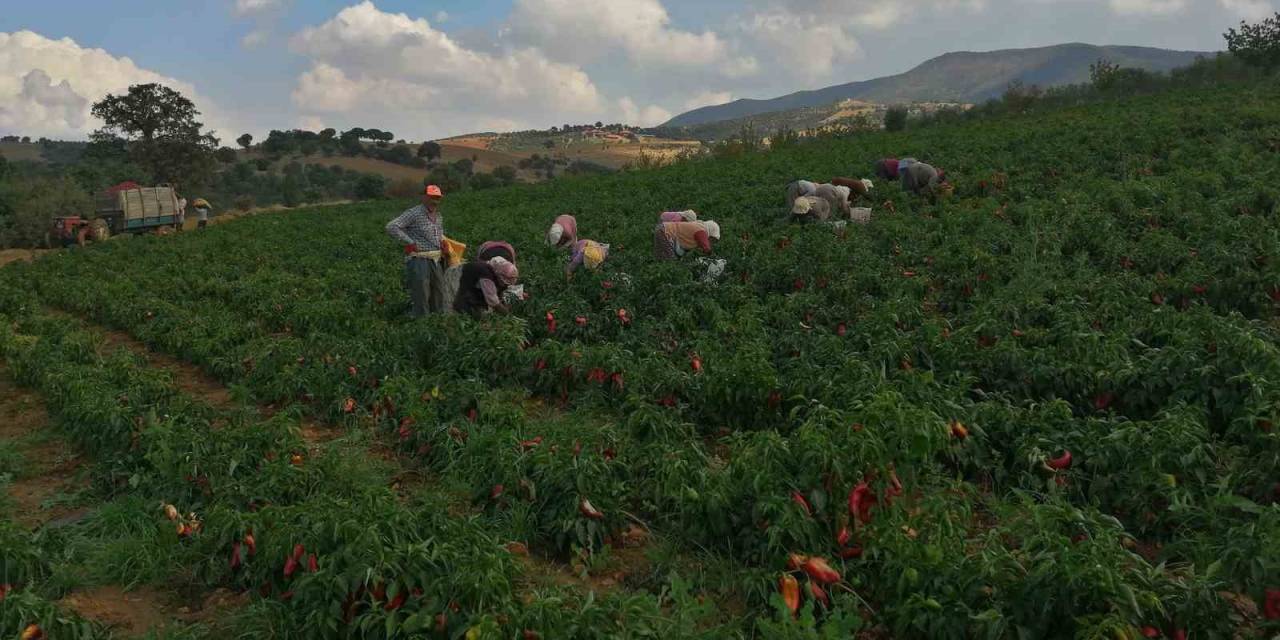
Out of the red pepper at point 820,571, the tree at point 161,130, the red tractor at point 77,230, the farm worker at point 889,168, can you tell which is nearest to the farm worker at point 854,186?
the farm worker at point 889,168

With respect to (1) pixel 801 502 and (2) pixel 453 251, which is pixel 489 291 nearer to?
(2) pixel 453 251

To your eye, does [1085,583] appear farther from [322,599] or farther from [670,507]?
[322,599]

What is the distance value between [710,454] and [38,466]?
5003 mm

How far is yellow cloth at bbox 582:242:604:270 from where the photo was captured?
10.1 meters

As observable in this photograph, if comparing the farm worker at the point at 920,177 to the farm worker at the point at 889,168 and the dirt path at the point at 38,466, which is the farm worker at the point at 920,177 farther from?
the dirt path at the point at 38,466

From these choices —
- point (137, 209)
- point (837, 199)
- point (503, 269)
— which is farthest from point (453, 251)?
point (137, 209)

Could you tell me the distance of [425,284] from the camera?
9.16 metres

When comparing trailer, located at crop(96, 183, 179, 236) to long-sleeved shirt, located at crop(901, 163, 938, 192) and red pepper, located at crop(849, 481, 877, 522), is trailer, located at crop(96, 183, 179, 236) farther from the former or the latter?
red pepper, located at crop(849, 481, 877, 522)

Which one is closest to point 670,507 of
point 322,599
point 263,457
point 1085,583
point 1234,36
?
point 322,599

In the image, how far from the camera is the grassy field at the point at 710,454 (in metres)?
3.21

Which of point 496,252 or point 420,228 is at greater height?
point 420,228

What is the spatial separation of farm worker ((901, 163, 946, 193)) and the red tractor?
79.5ft

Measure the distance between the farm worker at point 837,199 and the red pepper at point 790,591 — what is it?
1038 cm

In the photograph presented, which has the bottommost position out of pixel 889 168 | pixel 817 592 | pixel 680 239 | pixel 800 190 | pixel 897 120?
pixel 817 592
